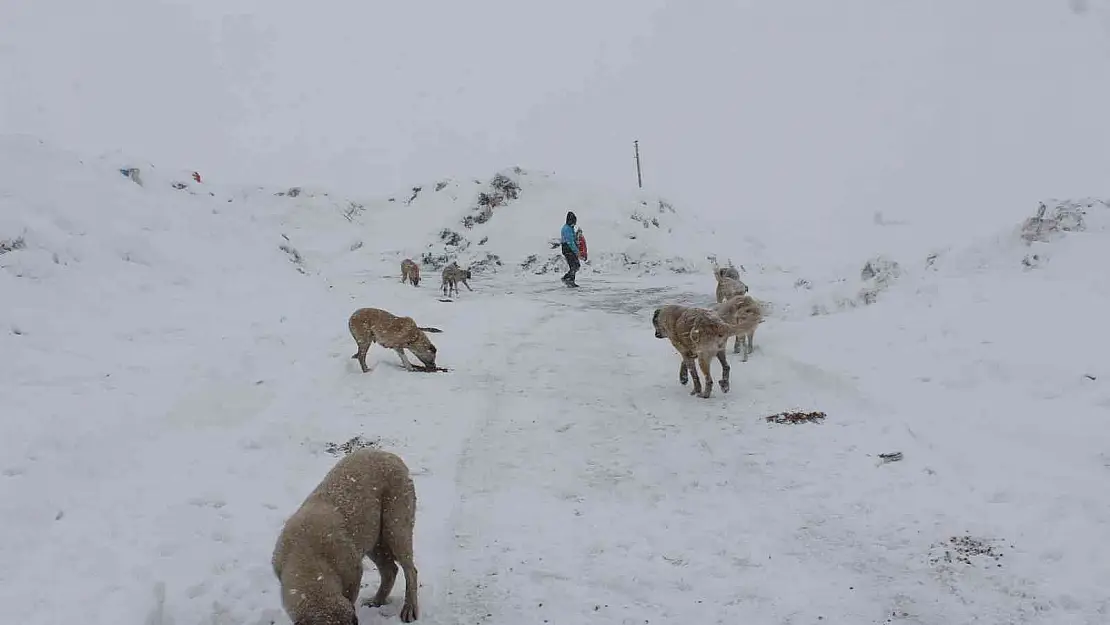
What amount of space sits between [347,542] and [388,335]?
676 cm

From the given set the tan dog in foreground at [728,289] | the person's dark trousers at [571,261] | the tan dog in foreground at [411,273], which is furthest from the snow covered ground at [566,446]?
the tan dog in foreground at [411,273]

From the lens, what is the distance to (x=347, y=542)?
4094 millimetres

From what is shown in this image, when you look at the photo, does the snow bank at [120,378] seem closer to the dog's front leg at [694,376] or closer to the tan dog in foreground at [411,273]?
the dog's front leg at [694,376]

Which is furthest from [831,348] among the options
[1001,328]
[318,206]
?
[318,206]

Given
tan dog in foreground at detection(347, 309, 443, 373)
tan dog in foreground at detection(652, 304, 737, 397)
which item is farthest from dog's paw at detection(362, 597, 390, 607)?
tan dog in foreground at detection(347, 309, 443, 373)

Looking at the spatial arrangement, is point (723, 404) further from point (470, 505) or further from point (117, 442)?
point (117, 442)

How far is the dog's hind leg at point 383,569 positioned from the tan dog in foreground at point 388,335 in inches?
242

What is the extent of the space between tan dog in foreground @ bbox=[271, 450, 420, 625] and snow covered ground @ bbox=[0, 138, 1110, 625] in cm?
37

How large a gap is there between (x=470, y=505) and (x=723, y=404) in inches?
152

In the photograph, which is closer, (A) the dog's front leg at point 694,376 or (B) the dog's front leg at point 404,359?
(A) the dog's front leg at point 694,376

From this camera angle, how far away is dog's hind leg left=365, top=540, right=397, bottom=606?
4.48 m

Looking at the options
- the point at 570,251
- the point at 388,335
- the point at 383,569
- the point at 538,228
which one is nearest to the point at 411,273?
the point at 570,251

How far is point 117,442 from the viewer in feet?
21.5

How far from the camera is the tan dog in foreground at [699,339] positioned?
891 centimetres
